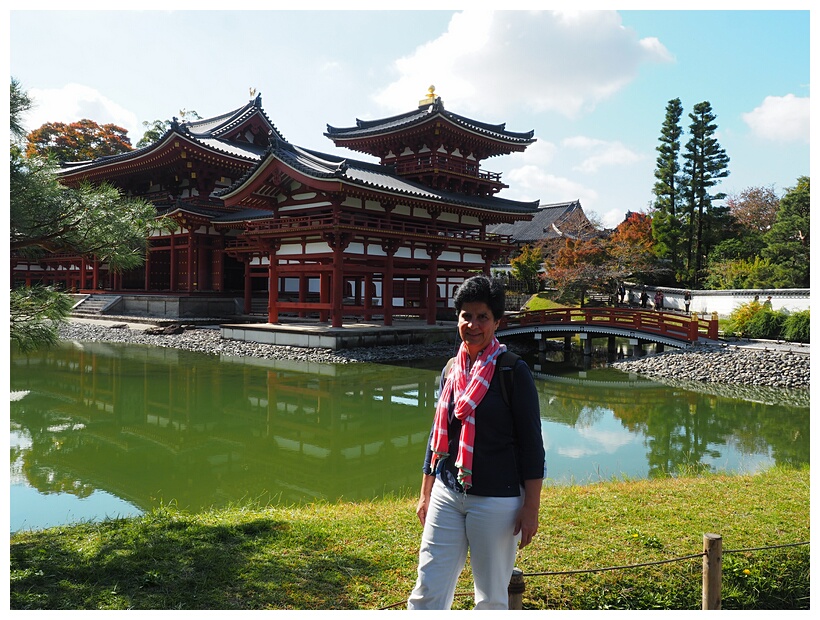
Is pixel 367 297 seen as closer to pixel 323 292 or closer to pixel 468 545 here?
pixel 323 292

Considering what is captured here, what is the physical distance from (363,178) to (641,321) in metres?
9.83

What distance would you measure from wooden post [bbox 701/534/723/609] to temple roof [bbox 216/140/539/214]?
1530 centimetres

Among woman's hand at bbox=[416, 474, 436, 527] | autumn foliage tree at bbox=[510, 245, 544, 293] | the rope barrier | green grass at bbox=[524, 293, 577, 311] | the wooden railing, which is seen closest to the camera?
woman's hand at bbox=[416, 474, 436, 527]

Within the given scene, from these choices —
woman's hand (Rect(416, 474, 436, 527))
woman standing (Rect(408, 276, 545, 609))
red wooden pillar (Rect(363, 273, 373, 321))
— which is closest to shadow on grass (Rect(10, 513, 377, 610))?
woman's hand (Rect(416, 474, 436, 527))

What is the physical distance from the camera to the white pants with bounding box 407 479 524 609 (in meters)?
2.60

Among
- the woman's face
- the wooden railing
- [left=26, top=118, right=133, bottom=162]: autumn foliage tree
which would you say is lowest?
the woman's face

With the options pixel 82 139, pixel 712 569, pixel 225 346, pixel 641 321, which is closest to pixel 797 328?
pixel 641 321

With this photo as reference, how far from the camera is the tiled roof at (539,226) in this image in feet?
135

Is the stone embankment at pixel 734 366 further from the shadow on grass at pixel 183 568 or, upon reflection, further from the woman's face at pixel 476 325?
the woman's face at pixel 476 325

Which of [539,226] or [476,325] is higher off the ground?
[539,226]

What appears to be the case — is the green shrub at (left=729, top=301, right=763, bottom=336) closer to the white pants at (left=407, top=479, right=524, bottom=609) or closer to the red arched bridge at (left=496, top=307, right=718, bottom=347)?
the red arched bridge at (left=496, top=307, right=718, bottom=347)

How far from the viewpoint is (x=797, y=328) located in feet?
54.0

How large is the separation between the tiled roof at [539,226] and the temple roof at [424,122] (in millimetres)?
16317

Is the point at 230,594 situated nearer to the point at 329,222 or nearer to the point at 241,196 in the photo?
the point at 329,222
